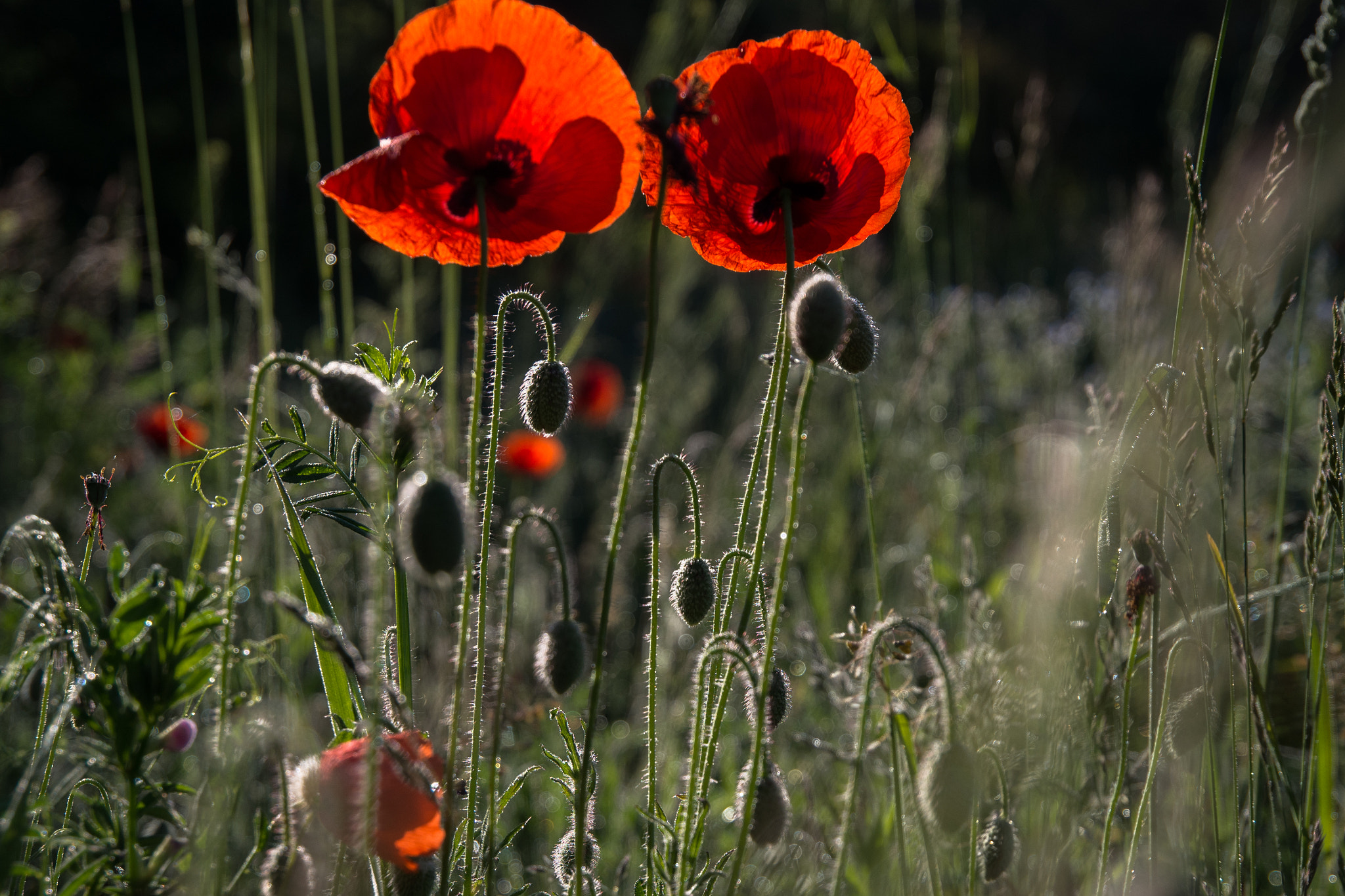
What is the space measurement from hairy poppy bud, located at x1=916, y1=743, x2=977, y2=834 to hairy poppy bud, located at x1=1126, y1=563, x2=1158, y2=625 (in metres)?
0.28

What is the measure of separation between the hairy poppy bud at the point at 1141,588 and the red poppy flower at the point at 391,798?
2.63 ft

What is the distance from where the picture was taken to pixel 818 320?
91 cm

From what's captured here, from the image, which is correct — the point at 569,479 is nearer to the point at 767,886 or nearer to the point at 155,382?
the point at 155,382

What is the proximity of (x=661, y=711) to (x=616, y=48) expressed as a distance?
38.4ft

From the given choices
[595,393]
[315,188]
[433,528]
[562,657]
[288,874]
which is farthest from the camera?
[595,393]

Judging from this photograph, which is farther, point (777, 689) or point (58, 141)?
point (58, 141)

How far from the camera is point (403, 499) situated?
783 mm

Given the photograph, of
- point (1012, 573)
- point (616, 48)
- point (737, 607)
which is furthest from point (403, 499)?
point (616, 48)

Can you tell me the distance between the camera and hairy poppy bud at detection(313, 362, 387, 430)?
86 centimetres

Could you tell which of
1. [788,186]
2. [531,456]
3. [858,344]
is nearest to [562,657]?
[858,344]

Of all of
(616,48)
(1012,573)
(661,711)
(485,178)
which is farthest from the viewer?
(616,48)

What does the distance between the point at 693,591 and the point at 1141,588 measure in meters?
0.53

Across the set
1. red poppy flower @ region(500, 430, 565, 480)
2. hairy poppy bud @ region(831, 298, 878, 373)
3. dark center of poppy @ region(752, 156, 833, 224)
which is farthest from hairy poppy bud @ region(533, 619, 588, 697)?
red poppy flower @ region(500, 430, 565, 480)

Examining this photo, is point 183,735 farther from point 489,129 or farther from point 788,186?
point 788,186
